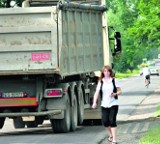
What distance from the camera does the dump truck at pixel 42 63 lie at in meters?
18.3

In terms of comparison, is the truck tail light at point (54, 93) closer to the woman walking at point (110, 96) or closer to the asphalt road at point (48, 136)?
the asphalt road at point (48, 136)

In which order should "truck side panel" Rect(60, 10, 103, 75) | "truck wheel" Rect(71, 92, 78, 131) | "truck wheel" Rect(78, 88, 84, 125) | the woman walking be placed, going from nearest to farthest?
the woman walking < "truck side panel" Rect(60, 10, 103, 75) < "truck wheel" Rect(71, 92, 78, 131) < "truck wheel" Rect(78, 88, 84, 125)

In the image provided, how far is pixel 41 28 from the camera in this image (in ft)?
60.1

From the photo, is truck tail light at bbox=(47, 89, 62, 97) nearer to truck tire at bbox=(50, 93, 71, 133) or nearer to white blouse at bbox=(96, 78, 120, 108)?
truck tire at bbox=(50, 93, 71, 133)

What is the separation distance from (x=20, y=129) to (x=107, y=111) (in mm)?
6825

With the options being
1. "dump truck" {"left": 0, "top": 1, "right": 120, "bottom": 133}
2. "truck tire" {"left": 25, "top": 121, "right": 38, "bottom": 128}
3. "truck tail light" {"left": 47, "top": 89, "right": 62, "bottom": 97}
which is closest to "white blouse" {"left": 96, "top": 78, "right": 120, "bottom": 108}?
"dump truck" {"left": 0, "top": 1, "right": 120, "bottom": 133}

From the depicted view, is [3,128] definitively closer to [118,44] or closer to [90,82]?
[90,82]

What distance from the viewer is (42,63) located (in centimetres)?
1836

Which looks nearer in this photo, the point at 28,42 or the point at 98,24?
the point at 28,42

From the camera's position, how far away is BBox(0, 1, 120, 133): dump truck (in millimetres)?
18312

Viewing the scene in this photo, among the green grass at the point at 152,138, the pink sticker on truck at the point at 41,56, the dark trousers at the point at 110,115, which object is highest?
the pink sticker on truck at the point at 41,56

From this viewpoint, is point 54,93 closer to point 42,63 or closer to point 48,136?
point 42,63

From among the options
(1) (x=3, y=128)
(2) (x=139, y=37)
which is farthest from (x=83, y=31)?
(2) (x=139, y=37)

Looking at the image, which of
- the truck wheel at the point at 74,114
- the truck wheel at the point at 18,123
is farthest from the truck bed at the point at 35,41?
the truck wheel at the point at 18,123
